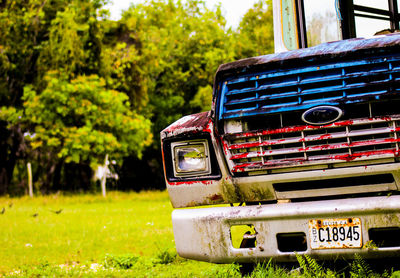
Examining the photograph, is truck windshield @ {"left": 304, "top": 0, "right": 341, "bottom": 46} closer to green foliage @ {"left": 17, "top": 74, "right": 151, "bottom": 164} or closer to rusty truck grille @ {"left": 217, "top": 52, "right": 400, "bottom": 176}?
rusty truck grille @ {"left": 217, "top": 52, "right": 400, "bottom": 176}

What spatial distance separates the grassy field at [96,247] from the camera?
5.65 m

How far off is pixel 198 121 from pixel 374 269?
1.60m

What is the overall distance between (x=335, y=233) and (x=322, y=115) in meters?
0.71

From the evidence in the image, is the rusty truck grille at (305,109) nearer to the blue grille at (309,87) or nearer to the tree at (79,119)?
the blue grille at (309,87)

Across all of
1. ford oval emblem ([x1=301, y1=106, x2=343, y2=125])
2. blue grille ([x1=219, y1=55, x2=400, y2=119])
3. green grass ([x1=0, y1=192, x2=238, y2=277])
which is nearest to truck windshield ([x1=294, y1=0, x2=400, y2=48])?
blue grille ([x1=219, y1=55, x2=400, y2=119])

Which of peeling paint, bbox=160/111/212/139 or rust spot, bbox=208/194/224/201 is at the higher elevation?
peeling paint, bbox=160/111/212/139

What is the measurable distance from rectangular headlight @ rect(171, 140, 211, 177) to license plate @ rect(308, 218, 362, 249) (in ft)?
2.72

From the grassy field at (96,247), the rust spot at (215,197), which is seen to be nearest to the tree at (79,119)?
the grassy field at (96,247)

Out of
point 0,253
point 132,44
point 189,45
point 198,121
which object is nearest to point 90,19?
point 132,44

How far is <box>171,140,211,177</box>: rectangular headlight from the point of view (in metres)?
3.93

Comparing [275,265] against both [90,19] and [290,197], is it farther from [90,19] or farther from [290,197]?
[90,19]

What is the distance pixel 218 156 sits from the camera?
3.85 metres

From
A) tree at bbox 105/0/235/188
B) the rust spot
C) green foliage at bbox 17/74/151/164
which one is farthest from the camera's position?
tree at bbox 105/0/235/188

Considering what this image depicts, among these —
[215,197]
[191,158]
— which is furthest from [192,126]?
[215,197]
